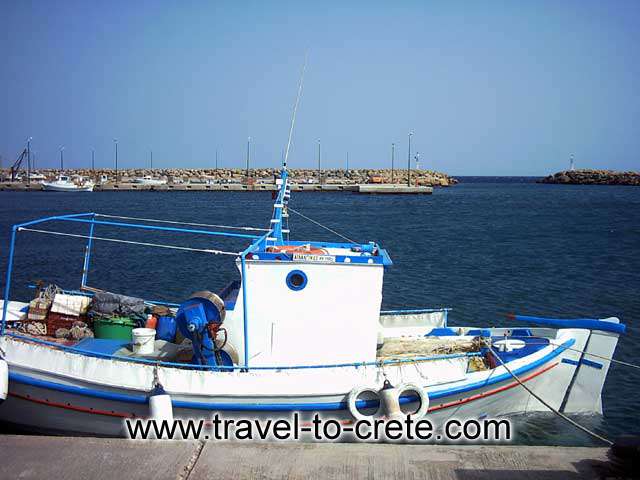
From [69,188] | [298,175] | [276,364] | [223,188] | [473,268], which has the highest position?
[298,175]

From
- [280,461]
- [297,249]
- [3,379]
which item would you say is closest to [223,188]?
[297,249]

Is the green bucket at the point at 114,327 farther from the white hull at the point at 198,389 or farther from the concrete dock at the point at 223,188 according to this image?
the concrete dock at the point at 223,188

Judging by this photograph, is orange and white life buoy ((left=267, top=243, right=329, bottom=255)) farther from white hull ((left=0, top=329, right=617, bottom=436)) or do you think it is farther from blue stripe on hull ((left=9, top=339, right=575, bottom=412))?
blue stripe on hull ((left=9, top=339, right=575, bottom=412))

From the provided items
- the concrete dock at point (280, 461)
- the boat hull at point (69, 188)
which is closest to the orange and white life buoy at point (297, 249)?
the concrete dock at point (280, 461)

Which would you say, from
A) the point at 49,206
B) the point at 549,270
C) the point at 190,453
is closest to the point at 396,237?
the point at 549,270

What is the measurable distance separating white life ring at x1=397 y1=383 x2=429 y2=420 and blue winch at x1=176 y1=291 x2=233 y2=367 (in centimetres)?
252

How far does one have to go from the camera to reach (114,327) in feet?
33.2

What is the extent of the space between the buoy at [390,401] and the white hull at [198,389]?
11.8 inches

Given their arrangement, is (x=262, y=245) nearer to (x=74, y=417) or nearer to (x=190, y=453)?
(x=74, y=417)

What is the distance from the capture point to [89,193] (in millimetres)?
86688

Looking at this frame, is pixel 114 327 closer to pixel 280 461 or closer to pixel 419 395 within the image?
pixel 419 395

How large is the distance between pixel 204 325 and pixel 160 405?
47.5 inches

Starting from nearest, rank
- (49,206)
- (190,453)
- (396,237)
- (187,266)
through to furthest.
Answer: (190,453)
(187,266)
(396,237)
(49,206)

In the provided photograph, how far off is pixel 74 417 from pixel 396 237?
30.6 m
